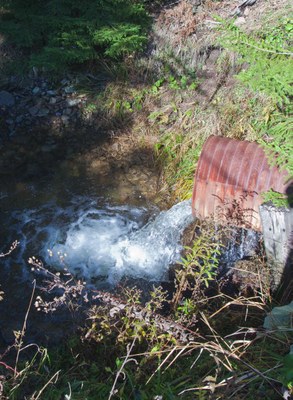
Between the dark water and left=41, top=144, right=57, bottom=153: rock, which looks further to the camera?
left=41, top=144, right=57, bottom=153: rock

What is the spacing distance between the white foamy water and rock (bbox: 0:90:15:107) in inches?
89.5

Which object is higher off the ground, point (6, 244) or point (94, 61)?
point (94, 61)

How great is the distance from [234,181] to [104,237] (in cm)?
198

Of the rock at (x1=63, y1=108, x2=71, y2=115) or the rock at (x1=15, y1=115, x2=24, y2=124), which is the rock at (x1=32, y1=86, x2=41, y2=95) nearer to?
the rock at (x1=15, y1=115, x2=24, y2=124)

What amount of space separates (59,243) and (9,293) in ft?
2.87

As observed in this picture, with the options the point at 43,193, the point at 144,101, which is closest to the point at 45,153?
the point at 43,193

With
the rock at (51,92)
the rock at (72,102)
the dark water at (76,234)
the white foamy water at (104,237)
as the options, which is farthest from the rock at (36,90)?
the white foamy water at (104,237)

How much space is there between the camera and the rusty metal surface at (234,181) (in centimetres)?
356

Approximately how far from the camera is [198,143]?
5293 millimetres

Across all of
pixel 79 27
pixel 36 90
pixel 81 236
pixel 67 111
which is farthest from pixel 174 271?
pixel 36 90

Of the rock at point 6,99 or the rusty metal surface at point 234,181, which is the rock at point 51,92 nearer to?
the rock at point 6,99

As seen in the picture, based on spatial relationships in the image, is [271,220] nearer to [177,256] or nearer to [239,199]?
[239,199]

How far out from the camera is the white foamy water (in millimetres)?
4523

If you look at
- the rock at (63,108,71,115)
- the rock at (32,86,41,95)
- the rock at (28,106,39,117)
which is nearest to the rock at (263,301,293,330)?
the rock at (63,108,71,115)
